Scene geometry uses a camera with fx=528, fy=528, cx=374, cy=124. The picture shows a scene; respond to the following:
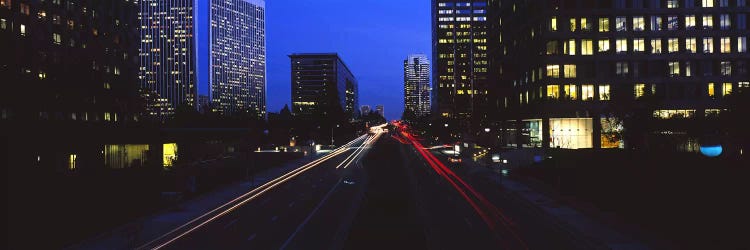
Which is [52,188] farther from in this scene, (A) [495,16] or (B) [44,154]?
(A) [495,16]

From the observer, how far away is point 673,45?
77312 millimetres

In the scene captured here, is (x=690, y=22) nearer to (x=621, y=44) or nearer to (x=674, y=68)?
(x=674, y=68)

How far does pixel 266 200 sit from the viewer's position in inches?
1383

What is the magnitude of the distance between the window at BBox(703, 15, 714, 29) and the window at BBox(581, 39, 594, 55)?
15857mm

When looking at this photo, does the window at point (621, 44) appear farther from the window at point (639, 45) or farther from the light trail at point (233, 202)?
the light trail at point (233, 202)

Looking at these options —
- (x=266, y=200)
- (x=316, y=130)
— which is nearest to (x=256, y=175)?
(x=266, y=200)

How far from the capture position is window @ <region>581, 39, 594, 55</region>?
78312 mm

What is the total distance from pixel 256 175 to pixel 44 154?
20.6 meters

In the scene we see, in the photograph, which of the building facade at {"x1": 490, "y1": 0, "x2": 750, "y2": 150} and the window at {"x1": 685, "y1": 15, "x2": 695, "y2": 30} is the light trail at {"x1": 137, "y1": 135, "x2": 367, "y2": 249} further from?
the window at {"x1": 685, "y1": 15, "x2": 695, "y2": 30}

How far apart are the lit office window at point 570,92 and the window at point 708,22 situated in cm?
2044

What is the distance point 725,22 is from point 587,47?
19.6 m

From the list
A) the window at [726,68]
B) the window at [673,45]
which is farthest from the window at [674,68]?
the window at [726,68]

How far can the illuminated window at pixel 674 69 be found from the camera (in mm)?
76938

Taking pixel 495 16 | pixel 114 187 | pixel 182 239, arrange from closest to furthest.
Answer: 1. pixel 182 239
2. pixel 114 187
3. pixel 495 16
